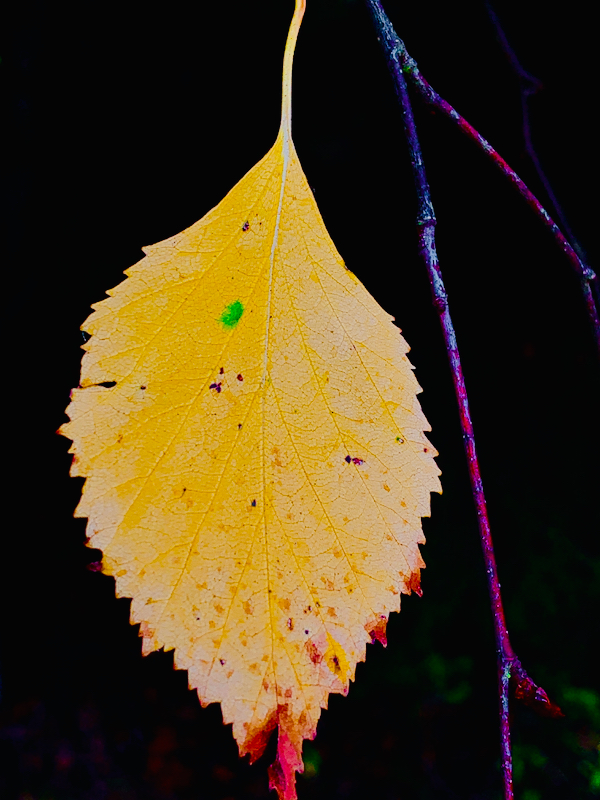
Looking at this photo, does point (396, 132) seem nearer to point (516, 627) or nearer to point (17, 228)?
point (17, 228)

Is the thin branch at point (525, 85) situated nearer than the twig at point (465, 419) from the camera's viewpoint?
No

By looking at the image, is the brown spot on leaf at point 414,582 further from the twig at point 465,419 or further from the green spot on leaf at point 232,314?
the green spot on leaf at point 232,314

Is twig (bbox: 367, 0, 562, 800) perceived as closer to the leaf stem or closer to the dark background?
the leaf stem

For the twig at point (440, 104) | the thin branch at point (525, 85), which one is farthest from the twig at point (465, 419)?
the thin branch at point (525, 85)

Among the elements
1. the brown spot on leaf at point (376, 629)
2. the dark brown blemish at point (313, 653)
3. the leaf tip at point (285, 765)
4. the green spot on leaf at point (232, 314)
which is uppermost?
the green spot on leaf at point (232, 314)

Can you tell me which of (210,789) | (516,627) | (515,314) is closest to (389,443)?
(515,314)

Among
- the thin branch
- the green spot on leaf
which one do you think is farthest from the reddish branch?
the green spot on leaf
